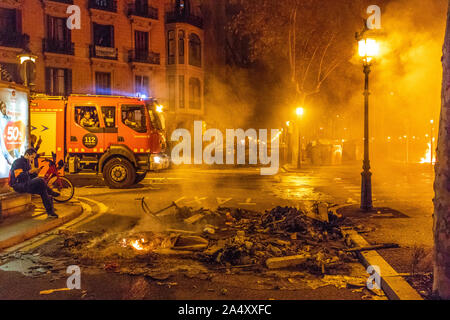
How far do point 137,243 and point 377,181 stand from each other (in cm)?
1269

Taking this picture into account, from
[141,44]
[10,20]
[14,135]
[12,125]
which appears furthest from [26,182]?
[141,44]

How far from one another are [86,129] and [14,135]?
5.01 metres

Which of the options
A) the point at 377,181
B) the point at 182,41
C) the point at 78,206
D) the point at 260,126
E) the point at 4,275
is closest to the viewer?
the point at 4,275

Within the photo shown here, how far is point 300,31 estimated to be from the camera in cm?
2177

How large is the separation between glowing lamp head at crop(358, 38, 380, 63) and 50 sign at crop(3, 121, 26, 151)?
767 centimetres

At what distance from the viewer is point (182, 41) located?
112 ft

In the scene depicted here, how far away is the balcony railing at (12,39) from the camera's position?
994 inches

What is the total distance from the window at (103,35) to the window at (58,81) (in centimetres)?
330

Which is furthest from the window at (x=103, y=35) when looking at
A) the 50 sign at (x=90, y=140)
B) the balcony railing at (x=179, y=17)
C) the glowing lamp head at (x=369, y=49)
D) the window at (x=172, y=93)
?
the glowing lamp head at (x=369, y=49)

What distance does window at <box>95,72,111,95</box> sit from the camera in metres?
29.8

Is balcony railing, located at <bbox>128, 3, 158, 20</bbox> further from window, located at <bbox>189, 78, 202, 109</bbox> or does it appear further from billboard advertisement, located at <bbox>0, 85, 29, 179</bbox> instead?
billboard advertisement, located at <bbox>0, 85, 29, 179</bbox>
